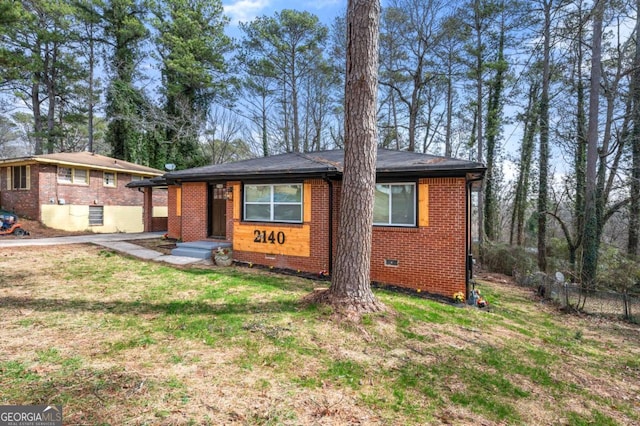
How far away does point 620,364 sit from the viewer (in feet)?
14.2

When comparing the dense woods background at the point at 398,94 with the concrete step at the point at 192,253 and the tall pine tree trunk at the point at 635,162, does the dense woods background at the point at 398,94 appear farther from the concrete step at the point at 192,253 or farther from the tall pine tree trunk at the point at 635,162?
the concrete step at the point at 192,253

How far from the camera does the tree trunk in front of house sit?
462cm

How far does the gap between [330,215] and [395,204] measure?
166cm

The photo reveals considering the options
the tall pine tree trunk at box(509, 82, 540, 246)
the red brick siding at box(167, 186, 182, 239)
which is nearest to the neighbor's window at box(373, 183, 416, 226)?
the red brick siding at box(167, 186, 182, 239)

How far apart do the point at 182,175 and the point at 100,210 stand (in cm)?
935

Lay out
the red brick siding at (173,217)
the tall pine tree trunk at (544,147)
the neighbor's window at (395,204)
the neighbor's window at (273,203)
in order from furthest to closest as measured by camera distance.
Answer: the tall pine tree trunk at (544,147) < the red brick siding at (173,217) < the neighbor's window at (273,203) < the neighbor's window at (395,204)

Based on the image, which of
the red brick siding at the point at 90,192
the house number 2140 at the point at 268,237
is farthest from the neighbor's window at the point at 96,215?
the house number 2140 at the point at 268,237

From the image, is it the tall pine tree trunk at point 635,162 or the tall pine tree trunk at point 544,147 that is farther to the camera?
the tall pine tree trunk at point 544,147

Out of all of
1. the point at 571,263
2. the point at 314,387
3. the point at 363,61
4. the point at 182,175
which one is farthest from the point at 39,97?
the point at 571,263

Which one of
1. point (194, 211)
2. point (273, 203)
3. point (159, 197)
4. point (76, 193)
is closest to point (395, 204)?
point (273, 203)

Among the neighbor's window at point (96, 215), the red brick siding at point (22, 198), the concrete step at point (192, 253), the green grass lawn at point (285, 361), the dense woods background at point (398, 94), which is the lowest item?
the green grass lawn at point (285, 361)

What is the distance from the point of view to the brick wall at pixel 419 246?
6.77 meters

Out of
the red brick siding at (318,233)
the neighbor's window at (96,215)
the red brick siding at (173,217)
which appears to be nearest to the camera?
the red brick siding at (318,233)

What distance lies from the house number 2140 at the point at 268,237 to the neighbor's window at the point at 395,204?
2.71 m
